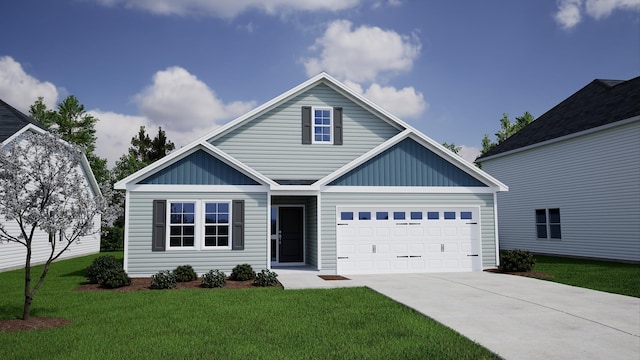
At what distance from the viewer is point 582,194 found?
2275cm

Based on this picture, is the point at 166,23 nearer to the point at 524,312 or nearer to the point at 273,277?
the point at 273,277

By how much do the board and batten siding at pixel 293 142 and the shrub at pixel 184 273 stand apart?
507 centimetres

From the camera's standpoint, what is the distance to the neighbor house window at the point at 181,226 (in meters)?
16.1

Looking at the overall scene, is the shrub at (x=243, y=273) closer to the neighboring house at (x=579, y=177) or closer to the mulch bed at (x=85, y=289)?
the mulch bed at (x=85, y=289)

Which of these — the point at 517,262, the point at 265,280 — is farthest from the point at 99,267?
the point at 517,262

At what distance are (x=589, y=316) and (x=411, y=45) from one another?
1221 cm

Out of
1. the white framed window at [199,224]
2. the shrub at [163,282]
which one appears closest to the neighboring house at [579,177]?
the white framed window at [199,224]

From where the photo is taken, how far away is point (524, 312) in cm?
1010

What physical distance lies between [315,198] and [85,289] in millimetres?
8226

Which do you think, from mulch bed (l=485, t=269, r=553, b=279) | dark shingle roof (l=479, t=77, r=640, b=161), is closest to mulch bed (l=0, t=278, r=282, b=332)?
mulch bed (l=485, t=269, r=553, b=279)

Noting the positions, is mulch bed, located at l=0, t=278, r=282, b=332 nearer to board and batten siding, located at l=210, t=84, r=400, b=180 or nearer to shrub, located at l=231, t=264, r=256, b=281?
shrub, located at l=231, t=264, r=256, b=281

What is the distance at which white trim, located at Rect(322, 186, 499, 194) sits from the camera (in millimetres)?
17391

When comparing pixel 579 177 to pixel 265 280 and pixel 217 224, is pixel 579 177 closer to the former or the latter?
pixel 265 280

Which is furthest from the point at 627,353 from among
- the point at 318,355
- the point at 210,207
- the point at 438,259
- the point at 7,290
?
the point at 7,290
